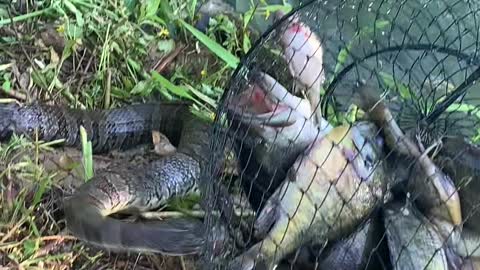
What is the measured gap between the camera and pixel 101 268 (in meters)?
1.50

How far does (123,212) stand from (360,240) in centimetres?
61

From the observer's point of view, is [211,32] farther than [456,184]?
Yes

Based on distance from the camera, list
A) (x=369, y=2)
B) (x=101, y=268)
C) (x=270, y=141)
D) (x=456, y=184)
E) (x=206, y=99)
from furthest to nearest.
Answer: (x=206, y=99) < (x=101, y=268) < (x=369, y=2) < (x=270, y=141) < (x=456, y=184)

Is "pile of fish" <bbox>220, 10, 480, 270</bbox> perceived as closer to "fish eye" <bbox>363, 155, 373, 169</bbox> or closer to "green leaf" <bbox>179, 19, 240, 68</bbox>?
"fish eye" <bbox>363, 155, 373, 169</bbox>

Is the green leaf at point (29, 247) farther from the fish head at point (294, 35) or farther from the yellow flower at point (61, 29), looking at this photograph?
the yellow flower at point (61, 29)

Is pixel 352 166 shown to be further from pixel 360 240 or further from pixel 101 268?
pixel 101 268

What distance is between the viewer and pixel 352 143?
3.69 feet

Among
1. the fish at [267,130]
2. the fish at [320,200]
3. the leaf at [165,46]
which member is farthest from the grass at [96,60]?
the fish at [320,200]

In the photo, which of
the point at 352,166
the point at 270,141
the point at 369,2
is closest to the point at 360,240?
the point at 352,166

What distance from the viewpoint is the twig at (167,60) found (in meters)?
2.02

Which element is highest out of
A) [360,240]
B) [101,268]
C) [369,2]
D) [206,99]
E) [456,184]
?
[369,2]

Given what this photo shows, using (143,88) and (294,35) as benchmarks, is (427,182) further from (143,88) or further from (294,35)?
(143,88)

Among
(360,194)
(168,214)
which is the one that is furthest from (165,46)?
(360,194)

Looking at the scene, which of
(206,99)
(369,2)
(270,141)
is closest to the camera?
(270,141)
